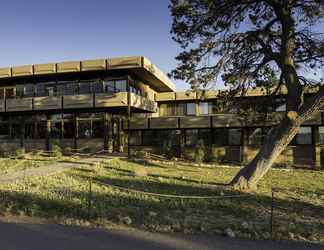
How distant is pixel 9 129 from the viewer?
33.2 meters

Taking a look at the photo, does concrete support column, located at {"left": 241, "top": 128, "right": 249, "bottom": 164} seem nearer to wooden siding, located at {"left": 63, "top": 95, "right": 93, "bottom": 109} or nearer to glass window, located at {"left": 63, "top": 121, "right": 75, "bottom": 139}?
wooden siding, located at {"left": 63, "top": 95, "right": 93, "bottom": 109}

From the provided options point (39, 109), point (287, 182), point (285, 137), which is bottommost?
point (287, 182)

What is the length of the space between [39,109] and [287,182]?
69.4 feet

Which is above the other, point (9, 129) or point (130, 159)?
point (9, 129)

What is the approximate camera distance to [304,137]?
98.5ft

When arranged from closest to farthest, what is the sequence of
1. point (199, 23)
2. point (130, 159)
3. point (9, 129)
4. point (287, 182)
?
1. point (199, 23)
2. point (287, 182)
3. point (130, 159)
4. point (9, 129)

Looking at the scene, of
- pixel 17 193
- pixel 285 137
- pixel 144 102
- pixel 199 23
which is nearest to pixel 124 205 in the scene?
pixel 17 193

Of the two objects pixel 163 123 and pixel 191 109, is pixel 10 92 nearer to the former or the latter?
pixel 163 123

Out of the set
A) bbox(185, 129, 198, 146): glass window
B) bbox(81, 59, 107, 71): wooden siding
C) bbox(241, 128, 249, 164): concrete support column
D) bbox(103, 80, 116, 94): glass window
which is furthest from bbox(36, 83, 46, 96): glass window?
bbox(241, 128, 249, 164): concrete support column

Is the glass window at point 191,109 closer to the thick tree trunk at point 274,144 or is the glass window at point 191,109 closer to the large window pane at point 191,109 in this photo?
the large window pane at point 191,109

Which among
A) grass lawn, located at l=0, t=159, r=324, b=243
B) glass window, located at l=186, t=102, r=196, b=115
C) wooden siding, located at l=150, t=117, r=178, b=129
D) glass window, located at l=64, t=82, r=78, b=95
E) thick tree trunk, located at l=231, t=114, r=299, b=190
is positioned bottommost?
grass lawn, located at l=0, t=159, r=324, b=243

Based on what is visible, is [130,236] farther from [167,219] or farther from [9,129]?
[9,129]

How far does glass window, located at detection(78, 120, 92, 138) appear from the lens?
1182 inches

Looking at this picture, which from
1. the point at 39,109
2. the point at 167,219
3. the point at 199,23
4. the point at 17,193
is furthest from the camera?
the point at 39,109
